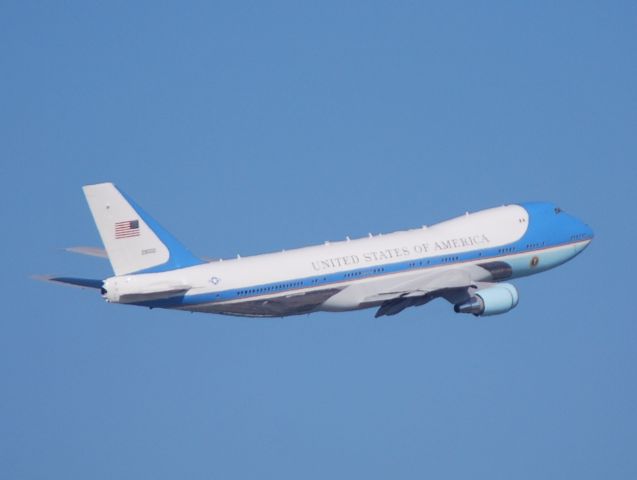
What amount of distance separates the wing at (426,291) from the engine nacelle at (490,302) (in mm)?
722

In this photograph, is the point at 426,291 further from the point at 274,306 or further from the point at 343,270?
the point at 274,306

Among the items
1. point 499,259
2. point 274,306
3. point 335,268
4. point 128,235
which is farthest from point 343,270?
point 128,235

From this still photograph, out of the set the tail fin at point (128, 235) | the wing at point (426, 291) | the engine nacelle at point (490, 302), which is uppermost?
the tail fin at point (128, 235)

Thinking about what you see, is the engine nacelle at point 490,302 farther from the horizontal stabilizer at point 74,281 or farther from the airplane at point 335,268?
the horizontal stabilizer at point 74,281

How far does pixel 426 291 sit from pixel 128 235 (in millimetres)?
18741

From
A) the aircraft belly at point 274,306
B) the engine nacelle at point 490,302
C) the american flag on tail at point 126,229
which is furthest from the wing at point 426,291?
the american flag on tail at point 126,229

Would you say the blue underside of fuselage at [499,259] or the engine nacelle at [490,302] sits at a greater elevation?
the blue underside of fuselage at [499,259]

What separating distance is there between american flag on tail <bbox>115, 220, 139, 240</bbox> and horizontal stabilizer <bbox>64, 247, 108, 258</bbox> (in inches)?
293

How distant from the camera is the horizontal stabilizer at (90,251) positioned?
100m

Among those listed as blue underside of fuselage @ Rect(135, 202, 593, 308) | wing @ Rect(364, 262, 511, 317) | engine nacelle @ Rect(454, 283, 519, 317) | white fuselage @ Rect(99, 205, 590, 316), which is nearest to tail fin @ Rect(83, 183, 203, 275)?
white fuselage @ Rect(99, 205, 590, 316)

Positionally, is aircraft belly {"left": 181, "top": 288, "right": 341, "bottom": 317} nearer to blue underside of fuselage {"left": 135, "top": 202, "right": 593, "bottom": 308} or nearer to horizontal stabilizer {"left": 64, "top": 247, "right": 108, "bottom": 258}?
blue underside of fuselage {"left": 135, "top": 202, "right": 593, "bottom": 308}

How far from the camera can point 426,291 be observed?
97938mm

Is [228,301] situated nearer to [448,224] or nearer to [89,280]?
[89,280]

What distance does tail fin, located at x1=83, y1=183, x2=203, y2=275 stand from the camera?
92062 mm
